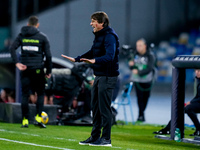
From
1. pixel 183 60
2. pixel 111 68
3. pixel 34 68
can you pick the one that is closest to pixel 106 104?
pixel 111 68

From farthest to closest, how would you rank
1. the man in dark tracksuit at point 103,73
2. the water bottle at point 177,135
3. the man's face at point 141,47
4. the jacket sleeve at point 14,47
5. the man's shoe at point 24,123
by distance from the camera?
the man's face at point 141,47 → the jacket sleeve at point 14,47 → the man's shoe at point 24,123 → the water bottle at point 177,135 → the man in dark tracksuit at point 103,73

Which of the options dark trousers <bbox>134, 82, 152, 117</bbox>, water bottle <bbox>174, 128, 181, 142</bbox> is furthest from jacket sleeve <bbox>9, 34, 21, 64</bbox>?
dark trousers <bbox>134, 82, 152, 117</bbox>

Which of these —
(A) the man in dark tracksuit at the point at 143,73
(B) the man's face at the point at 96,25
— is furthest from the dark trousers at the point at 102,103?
→ (A) the man in dark tracksuit at the point at 143,73

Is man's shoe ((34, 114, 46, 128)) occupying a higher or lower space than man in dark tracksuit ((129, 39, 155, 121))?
lower

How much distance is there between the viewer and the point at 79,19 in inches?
1265

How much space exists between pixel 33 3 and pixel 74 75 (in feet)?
61.1

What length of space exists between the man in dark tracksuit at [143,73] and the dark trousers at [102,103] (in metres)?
5.82

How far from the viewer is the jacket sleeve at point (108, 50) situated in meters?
8.61

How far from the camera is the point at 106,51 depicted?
8680 millimetres

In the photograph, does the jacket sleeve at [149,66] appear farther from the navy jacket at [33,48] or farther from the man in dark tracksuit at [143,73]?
the navy jacket at [33,48]

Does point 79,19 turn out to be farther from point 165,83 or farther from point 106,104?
point 106,104

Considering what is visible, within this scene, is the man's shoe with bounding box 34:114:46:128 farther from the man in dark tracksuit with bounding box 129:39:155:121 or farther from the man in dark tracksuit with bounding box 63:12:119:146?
the man in dark tracksuit with bounding box 129:39:155:121

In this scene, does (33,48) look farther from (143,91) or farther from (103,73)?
(143,91)

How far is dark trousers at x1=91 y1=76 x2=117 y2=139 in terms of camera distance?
29.0ft
